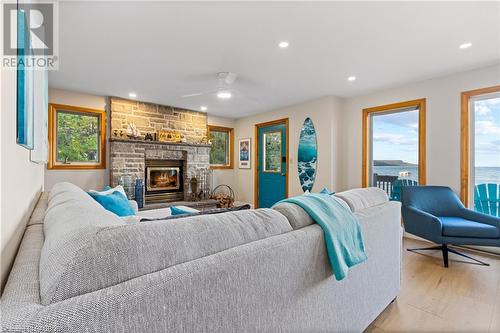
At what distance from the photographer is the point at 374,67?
10.5 ft

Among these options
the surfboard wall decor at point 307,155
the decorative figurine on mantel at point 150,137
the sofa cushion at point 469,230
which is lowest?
the sofa cushion at point 469,230

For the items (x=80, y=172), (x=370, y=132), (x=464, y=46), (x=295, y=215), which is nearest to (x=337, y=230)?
(x=295, y=215)

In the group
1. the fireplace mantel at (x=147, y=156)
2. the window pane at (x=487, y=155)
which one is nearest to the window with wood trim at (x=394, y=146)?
the window pane at (x=487, y=155)

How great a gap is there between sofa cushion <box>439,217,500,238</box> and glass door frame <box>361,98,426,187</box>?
3.55 feet

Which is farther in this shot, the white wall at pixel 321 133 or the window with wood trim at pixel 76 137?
the white wall at pixel 321 133

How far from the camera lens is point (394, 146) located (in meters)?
4.10

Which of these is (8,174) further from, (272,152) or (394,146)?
(272,152)

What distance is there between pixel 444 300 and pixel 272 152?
413 centimetres

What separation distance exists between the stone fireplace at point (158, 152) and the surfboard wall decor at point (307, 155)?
87.6 inches

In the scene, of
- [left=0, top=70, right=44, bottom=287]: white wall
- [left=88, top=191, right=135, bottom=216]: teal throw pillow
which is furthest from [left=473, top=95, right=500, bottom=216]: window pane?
[left=0, top=70, right=44, bottom=287]: white wall

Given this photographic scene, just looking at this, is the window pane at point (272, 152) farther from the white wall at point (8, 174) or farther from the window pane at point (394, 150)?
the white wall at point (8, 174)

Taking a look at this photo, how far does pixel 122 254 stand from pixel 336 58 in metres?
3.08

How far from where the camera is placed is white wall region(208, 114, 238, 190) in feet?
20.3

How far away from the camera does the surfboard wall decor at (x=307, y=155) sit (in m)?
4.73
